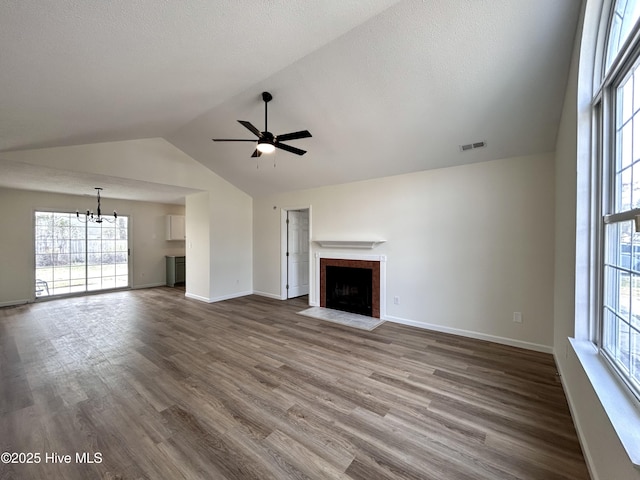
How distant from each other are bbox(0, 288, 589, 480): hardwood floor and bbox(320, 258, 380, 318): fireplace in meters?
0.91

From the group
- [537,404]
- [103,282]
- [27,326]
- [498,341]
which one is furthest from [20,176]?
[498,341]

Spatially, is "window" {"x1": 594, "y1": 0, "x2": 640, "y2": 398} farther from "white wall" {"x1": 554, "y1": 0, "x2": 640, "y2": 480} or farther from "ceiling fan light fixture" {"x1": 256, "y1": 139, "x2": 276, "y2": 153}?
"ceiling fan light fixture" {"x1": 256, "y1": 139, "x2": 276, "y2": 153}

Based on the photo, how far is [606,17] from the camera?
162 centimetres

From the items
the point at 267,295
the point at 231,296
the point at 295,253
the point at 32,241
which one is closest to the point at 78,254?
the point at 32,241

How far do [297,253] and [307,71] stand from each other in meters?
4.34

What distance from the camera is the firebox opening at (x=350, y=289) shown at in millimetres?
4891

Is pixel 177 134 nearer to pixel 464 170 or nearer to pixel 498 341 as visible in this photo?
pixel 464 170

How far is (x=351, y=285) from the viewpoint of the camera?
5180 mm

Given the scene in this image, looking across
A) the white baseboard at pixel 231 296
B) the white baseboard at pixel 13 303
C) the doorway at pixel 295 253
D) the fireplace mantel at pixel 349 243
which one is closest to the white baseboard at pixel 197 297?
the white baseboard at pixel 231 296

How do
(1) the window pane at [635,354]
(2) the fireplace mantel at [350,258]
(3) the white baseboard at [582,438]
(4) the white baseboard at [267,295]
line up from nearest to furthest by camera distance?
(1) the window pane at [635,354]
(3) the white baseboard at [582,438]
(2) the fireplace mantel at [350,258]
(4) the white baseboard at [267,295]

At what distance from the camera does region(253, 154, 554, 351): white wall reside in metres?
3.32

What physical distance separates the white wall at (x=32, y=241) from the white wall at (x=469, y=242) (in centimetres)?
627

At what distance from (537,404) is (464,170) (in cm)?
292

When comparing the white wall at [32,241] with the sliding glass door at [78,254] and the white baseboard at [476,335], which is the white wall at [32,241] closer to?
the sliding glass door at [78,254]
